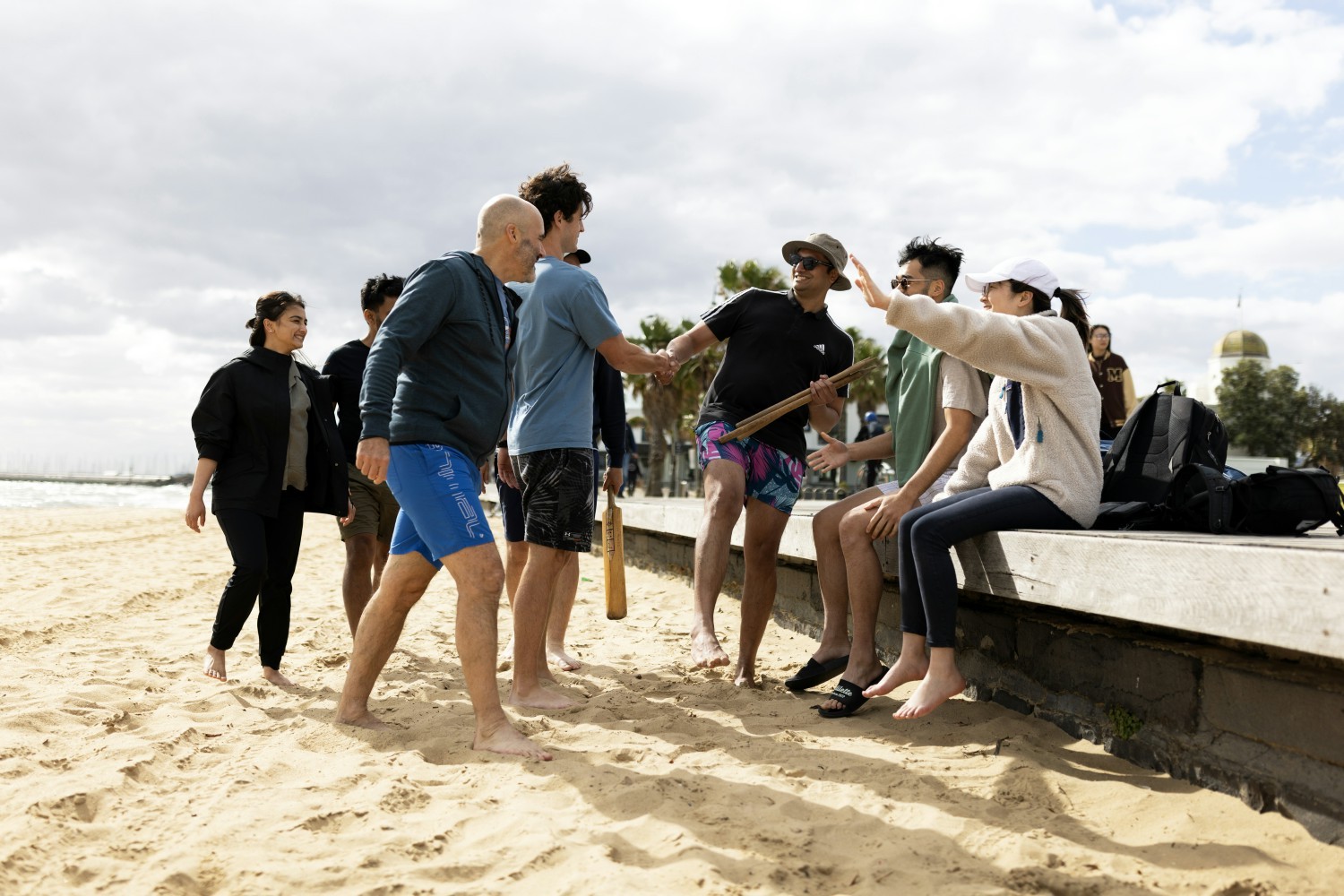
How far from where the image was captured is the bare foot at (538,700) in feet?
14.1

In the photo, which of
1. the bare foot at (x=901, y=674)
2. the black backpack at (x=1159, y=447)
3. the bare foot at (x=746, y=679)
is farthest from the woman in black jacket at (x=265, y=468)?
the black backpack at (x=1159, y=447)

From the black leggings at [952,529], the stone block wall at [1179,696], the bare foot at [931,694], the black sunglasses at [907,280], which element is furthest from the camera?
the black sunglasses at [907,280]

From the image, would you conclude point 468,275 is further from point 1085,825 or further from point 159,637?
point 159,637

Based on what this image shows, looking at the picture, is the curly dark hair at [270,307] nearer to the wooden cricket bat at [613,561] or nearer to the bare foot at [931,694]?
the wooden cricket bat at [613,561]

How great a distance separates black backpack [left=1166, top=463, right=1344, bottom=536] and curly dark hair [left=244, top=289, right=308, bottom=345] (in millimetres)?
4088

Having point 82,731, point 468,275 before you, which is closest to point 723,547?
point 468,275

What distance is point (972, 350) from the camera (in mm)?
3666

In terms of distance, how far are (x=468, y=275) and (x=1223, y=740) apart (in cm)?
289

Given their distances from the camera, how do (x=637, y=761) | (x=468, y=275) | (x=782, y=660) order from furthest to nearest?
(x=782, y=660)
(x=468, y=275)
(x=637, y=761)

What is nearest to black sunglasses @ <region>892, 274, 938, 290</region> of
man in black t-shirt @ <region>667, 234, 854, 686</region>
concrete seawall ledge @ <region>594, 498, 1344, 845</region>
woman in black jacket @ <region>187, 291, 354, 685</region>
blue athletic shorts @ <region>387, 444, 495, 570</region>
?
man in black t-shirt @ <region>667, 234, 854, 686</region>

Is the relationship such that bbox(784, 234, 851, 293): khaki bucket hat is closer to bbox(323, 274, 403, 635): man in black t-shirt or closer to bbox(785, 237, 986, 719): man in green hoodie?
bbox(785, 237, 986, 719): man in green hoodie

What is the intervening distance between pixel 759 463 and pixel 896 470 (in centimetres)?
64

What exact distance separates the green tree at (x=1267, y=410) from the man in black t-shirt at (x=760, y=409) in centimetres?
6100

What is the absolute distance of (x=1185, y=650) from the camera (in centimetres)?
318
